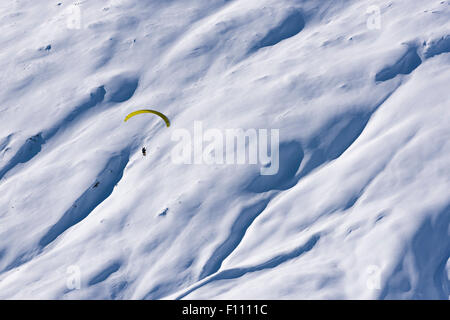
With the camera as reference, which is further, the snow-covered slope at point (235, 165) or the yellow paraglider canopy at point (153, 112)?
the yellow paraglider canopy at point (153, 112)

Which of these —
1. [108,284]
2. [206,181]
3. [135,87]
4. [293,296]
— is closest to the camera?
[293,296]

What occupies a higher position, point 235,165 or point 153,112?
point 153,112

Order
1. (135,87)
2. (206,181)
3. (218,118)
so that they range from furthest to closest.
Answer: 1. (135,87)
2. (218,118)
3. (206,181)

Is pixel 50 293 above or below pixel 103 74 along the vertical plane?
below

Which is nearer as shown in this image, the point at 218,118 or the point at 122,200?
Answer: the point at 122,200

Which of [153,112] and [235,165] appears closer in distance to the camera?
[235,165]

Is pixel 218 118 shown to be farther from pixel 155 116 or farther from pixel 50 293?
pixel 50 293

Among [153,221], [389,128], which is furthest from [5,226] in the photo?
[389,128]
